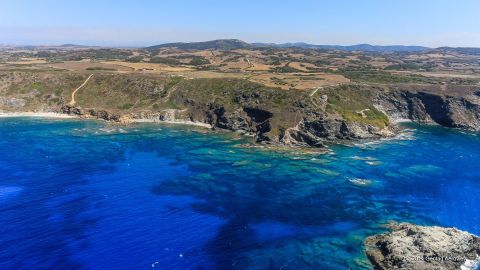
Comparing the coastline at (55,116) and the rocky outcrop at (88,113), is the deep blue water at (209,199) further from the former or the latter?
the rocky outcrop at (88,113)

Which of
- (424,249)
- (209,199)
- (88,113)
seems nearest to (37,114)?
(88,113)

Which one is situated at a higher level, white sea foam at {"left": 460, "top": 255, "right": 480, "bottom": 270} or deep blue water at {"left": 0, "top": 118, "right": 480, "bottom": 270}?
deep blue water at {"left": 0, "top": 118, "right": 480, "bottom": 270}

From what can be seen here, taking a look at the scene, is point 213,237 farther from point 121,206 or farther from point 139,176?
point 139,176

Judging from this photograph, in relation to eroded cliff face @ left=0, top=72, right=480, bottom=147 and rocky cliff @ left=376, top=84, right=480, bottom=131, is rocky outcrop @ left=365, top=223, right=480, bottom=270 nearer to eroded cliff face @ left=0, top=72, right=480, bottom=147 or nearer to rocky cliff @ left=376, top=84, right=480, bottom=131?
eroded cliff face @ left=0, top=72, right=480, bottom=147

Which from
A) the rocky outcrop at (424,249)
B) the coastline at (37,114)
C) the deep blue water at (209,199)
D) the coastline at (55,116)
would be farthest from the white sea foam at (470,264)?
the coastline at (37,114)

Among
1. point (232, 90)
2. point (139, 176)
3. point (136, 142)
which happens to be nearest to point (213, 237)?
point (139, 176)

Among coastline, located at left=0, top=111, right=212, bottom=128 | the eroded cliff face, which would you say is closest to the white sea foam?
the eroded cliff face

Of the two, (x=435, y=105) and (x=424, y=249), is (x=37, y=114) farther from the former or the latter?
(x=435, y=105)
